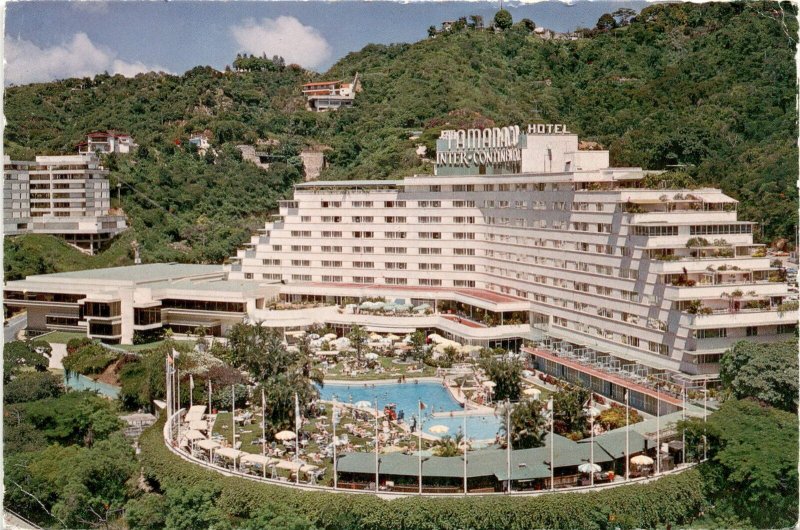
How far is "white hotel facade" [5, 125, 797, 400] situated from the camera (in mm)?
41062

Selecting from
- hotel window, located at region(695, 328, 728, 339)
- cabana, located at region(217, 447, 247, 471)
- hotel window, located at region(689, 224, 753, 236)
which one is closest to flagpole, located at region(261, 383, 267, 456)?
cabana, located at region(217, 447, 247, 471)

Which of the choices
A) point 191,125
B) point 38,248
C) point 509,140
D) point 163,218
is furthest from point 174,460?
point 191,125

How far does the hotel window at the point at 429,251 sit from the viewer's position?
64000 millimetres

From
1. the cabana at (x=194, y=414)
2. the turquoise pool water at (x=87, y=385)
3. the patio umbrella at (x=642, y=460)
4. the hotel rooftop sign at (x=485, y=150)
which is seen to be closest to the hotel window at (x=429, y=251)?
the hotel rooftop sign at (x=485, y=150)

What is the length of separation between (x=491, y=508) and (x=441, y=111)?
249ft

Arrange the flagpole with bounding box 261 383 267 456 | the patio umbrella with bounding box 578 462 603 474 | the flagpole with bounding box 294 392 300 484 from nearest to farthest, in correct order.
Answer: the patio umbrella with bounding box 578 462 603 474 → the flagpole with bounding box 294 392 300 484 → the flagpole with bounding box 261 383 267 456

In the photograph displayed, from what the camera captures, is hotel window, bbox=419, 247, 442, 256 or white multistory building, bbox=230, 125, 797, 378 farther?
hotel window, bbox=419, 247, 442, 256

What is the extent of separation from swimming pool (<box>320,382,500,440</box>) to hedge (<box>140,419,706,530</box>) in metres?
9.26

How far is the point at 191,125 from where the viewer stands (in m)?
108

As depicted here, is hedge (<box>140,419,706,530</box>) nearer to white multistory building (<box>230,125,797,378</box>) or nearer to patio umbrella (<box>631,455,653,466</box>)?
patio umbrella (<box>631,455,653,466</box>)

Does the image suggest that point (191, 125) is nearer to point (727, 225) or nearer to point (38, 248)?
point (38, 248)

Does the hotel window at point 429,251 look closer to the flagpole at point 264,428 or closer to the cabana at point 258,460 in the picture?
the flagpole at point 264,428

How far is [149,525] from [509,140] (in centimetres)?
3822

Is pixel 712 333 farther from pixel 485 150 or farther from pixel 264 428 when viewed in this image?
pixel 485 150
